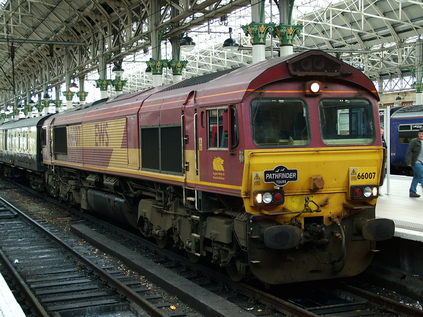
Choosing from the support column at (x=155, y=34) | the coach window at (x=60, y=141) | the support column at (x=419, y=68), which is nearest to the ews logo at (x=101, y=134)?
the coach window at (x=60, y=141)

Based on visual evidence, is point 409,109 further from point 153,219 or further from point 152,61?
point 153,219

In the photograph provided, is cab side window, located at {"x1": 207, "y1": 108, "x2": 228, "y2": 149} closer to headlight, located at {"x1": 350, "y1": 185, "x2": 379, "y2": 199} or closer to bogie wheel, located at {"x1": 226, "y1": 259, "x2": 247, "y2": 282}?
bogie wheel, located at {"x1": 226, "y1": 259, "x2": 247, "y2": 282}

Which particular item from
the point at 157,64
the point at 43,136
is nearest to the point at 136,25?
the point at 157,64

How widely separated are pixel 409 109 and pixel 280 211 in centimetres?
1921

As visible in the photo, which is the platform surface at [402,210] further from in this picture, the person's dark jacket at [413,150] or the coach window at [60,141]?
the coach window at [60,141]

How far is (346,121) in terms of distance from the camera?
829 centimetres

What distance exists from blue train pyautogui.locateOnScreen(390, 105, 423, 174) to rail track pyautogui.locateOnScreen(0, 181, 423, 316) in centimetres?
1650

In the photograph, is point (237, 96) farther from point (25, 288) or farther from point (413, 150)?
point (413, 150)

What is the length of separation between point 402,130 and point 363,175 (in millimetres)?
17906

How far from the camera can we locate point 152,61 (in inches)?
871

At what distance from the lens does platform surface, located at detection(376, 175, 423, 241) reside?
8.73 m

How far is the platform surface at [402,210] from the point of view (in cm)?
873

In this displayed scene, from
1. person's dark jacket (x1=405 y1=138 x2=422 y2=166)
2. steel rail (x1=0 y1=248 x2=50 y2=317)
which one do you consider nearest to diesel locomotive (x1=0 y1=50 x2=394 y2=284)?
steel rail (x1=0 y1=248 x2=50 y2=317)

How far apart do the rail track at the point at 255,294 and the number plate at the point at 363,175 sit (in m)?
1.60
